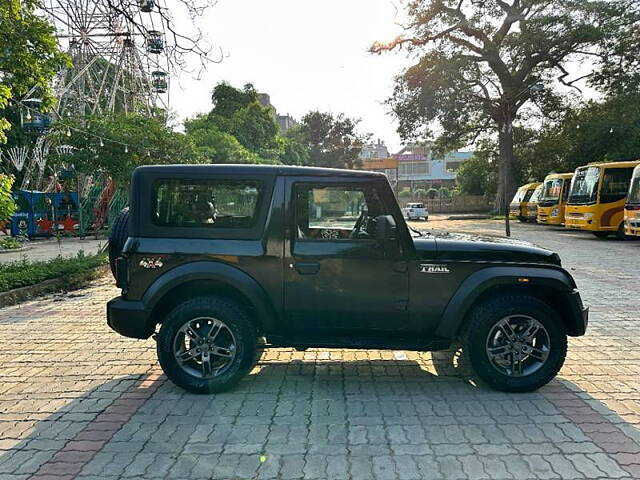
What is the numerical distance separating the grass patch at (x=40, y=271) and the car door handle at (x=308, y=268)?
640 cm

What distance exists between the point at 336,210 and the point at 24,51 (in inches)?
241

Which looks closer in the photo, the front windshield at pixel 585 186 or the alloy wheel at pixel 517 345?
the alloy wheel at pixel 517 345

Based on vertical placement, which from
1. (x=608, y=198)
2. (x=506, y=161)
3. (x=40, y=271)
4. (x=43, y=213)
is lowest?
(x=40, y=271)

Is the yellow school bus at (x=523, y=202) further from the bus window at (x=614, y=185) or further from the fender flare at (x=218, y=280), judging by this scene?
the fender flare at (x=218, y=280)

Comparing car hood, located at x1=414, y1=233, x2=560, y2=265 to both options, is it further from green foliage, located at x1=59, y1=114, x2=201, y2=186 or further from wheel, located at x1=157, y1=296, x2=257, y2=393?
green foliage, located at x1=59, y1=114, x2=201, y2=186

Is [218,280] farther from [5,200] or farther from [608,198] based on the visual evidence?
[608,198]

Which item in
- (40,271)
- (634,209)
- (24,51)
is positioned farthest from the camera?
(634,209)

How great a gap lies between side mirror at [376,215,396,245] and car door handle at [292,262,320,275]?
0.57 m

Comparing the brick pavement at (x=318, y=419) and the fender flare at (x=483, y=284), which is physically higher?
the fender flare at (x=483, y=284)

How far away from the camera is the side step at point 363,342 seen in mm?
4004

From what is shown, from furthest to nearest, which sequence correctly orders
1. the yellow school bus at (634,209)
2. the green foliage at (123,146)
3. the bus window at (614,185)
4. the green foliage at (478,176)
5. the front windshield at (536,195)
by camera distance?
the green foliage at (478,176) < the front windshield at (536,195) < the bus window at (614,185) < the green foliage at (123,146) < the yellow school bus at (634,209)

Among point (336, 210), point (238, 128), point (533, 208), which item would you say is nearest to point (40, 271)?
point (336, 210)

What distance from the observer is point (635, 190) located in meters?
14.6

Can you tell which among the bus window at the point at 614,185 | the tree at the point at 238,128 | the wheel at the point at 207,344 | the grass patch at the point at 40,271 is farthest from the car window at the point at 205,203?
the tree at the point at 238,128
